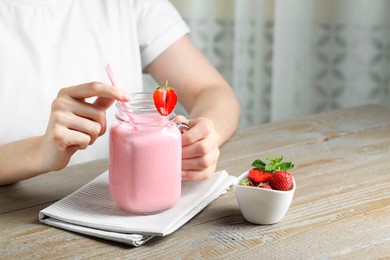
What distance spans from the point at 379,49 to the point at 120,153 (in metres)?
1.51

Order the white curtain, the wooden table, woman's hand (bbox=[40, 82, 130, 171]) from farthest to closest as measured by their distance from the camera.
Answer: the white curtain < woman's hand (bbox=[40, 82, 130, 171]) < the wooden table

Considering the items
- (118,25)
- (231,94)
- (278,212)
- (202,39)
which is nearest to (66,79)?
(118,25)

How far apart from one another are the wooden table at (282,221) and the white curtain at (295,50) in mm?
857

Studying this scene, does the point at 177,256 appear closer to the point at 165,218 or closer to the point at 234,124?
the point at 165,218

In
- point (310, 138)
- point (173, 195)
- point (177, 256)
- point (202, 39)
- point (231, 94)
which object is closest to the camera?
point (177, 256)

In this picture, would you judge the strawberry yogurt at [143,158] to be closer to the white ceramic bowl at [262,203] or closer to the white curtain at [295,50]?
the white ceramic bowl at [262,203]

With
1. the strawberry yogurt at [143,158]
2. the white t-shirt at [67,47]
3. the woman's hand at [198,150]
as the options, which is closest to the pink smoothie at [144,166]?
the strawberry yogurt at [143,158]

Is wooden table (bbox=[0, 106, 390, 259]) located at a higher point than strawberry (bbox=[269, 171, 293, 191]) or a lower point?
lower

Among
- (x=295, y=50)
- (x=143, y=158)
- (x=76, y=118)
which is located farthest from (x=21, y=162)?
(x=295, y=50)

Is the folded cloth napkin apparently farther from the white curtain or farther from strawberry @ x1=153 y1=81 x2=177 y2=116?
the white curtain

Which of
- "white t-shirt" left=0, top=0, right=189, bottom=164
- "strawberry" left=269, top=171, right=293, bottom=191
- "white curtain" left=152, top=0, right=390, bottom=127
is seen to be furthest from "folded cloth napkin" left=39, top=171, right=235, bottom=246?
"white curtain" left=152, top=0, right=390, bottom=127

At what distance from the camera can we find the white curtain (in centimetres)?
238

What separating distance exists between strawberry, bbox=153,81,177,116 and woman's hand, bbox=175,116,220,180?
149 millimetres

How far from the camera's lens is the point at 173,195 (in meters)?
1.13
